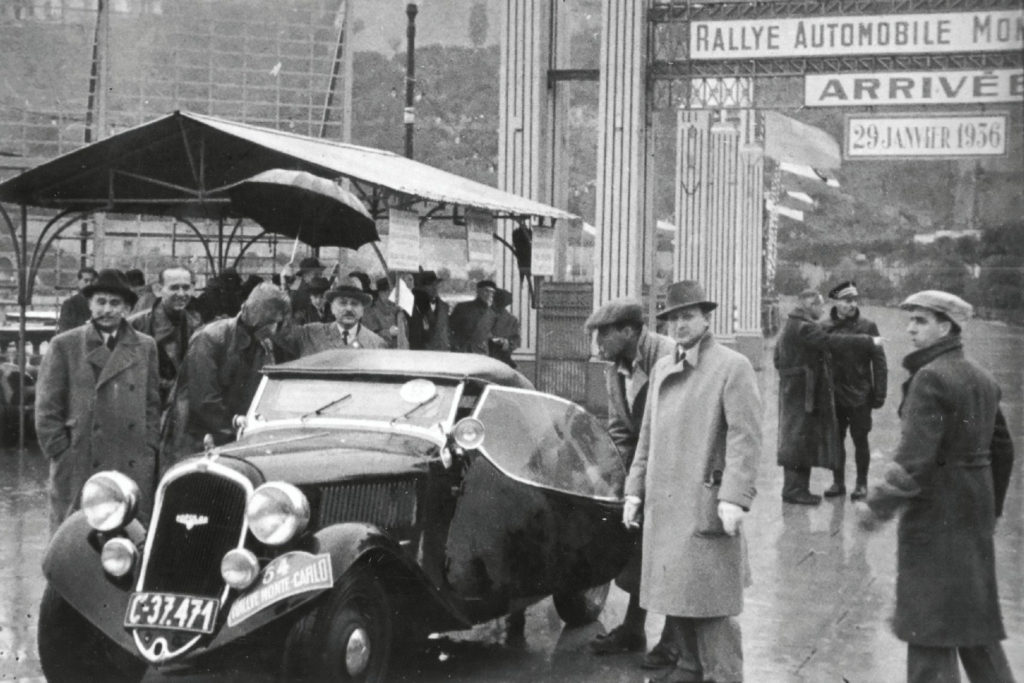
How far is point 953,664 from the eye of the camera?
5.45 meters

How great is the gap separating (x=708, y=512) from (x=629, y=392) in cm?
144

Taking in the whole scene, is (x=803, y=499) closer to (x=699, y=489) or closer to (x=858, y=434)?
(x=858, y=434)

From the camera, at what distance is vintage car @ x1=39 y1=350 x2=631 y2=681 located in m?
5.46

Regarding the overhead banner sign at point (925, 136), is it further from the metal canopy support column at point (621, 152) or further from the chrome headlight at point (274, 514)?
the chrome headlight at point (274, 514)

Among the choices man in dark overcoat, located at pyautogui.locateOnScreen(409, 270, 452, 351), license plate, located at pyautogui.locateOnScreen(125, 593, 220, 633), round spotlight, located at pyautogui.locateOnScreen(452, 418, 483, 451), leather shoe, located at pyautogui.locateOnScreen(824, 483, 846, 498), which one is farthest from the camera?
man in dark overcoat, located at pyautogui.locateOnScreen(409, 270, 452, 351)

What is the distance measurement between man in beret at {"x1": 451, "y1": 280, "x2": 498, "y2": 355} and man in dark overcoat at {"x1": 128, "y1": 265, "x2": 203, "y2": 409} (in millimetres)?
7155

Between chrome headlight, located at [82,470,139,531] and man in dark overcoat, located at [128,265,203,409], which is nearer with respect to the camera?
chrome headlight, located at [82,470,139,531]

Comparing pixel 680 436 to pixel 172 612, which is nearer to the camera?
pixel 172 612

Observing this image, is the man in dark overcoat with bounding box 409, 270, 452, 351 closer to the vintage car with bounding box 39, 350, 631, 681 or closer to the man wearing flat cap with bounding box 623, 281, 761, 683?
the vintage car with bounding box 39, 350, 631, 681

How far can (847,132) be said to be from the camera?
54.4ft

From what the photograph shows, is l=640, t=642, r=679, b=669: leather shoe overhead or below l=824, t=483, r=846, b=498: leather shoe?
below

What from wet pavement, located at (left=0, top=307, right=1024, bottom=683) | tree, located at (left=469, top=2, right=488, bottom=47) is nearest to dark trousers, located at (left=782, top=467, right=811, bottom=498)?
wet pavement, located at (left=0, top=307, right=1024, bottom=683)

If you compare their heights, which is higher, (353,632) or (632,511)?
(632,511)

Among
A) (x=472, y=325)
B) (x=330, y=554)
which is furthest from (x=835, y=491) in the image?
(x=330, y=554)
